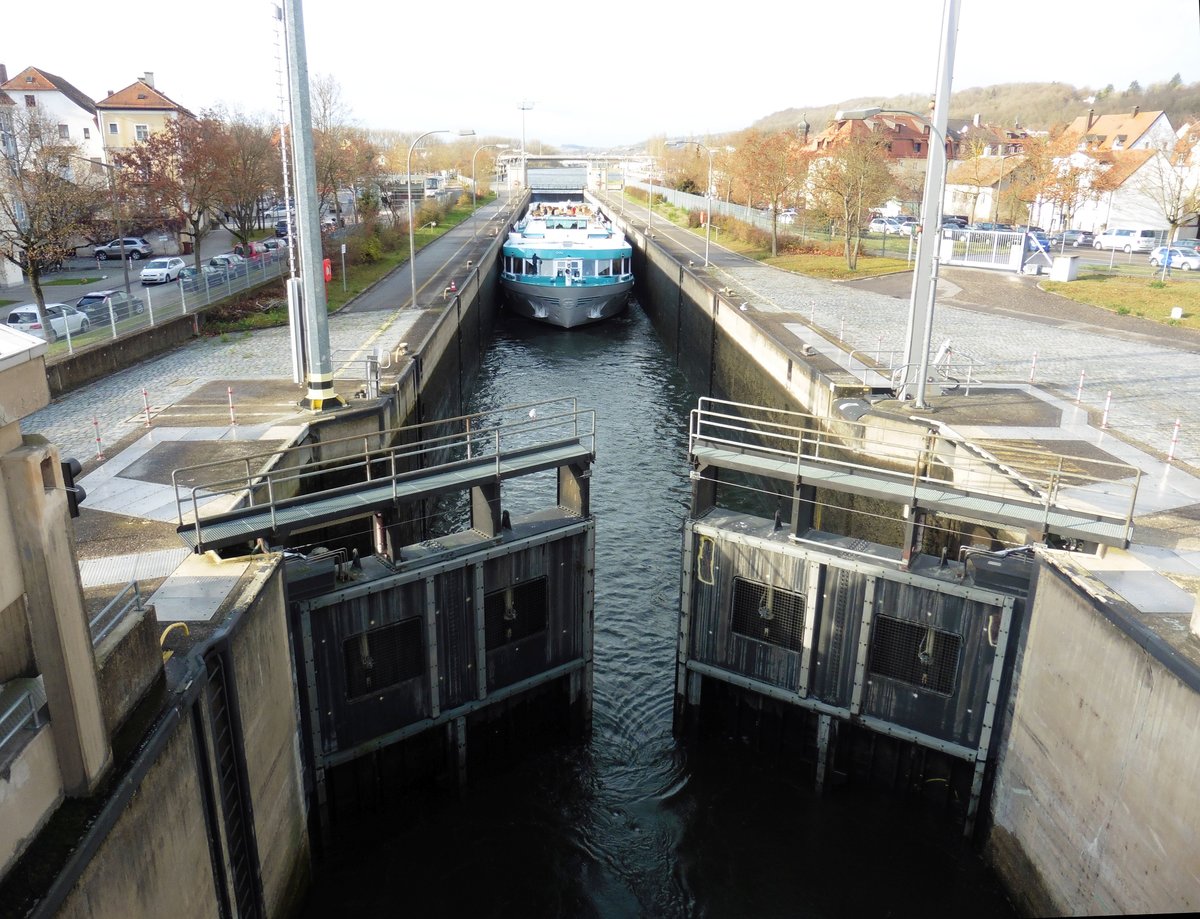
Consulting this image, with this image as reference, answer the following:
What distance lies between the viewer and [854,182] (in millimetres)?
50594

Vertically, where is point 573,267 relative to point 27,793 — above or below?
above

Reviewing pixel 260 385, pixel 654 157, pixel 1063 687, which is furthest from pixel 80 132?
pixel 654 157

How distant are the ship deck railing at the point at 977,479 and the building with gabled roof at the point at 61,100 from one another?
231 ft

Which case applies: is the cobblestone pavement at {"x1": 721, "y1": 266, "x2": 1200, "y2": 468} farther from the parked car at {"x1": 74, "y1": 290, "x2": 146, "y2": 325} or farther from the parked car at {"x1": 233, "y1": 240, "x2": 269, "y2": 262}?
the parked car at {"x1": 233, "y1": 240, "x2": 269, "y2": 262}

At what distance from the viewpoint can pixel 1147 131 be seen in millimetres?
82375

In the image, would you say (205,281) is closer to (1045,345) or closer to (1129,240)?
(1045,345)

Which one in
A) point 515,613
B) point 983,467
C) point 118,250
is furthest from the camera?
point 118,250

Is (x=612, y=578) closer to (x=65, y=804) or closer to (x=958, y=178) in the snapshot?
(x=65, y=804)

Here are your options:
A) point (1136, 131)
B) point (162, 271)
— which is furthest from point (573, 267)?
point (1136, 131)

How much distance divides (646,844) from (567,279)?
39.3 metres

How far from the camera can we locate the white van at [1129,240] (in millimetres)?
63188

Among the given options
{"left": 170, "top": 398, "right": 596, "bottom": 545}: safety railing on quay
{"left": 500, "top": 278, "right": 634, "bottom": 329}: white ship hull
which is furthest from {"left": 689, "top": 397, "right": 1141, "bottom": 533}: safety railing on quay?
{"left": 500, "top": 278, "right": 634, "bottom": 329}: white ship hull

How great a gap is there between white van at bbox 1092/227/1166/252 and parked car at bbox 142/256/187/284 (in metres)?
58.8

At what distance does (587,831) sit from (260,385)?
15.7 metres
